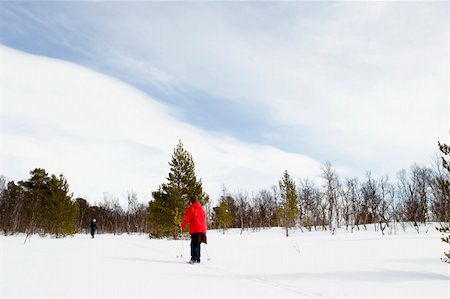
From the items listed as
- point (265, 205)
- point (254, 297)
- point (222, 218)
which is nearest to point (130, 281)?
point (254, 297)

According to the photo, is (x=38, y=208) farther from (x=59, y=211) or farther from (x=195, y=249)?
(x=195, y=249)

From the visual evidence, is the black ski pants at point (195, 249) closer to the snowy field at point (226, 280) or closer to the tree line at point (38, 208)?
the snowy field at point (226, 280)

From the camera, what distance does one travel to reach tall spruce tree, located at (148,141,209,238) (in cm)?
3253

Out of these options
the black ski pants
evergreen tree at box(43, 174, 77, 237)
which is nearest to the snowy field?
the black ski pants

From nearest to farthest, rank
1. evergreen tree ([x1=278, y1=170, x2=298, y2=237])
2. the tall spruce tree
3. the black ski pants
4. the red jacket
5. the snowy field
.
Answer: the snowy field, the black ski pants, the red jacket, the tall spruce tree, evergreen tree ([x1=278, y1=170, x2=298, y2=237])

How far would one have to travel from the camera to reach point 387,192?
65750 millimetres

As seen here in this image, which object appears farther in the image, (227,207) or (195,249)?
(227,207)

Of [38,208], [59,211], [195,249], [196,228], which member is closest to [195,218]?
[196,228]

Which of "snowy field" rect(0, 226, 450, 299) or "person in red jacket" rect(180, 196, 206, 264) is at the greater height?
"person in red jacket" rect(180, 196, 206, 264)

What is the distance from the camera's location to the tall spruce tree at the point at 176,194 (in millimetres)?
32531

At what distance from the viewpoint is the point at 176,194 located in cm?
3262

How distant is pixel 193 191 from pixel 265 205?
5448cm

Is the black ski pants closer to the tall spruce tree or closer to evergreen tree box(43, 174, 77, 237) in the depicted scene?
the tall spruce tree

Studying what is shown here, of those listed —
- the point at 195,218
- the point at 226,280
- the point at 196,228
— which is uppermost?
the point at 195,218
